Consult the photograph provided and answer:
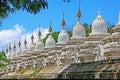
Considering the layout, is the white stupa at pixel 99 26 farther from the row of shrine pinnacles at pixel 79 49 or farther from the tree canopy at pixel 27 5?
the tree canopy at pixel 27 5

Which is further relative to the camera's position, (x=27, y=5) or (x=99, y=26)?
(x=99, y=26)

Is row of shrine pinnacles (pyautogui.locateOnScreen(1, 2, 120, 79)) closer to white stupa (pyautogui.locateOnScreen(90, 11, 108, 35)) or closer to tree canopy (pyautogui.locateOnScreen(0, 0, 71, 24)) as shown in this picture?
white stupa (pyautogui.locateOnScreen(90, 11, 108, 35))

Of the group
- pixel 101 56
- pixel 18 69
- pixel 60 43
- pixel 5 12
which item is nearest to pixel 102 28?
pixel 101 56

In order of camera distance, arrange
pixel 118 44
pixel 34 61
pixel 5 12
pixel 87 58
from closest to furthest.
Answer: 1. pixel 5 12
2. pixel 118 44
3. pixel 87 58
4. pixel 34 61

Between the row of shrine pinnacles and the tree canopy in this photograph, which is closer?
the tree canopy

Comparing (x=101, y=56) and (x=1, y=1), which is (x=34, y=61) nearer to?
(x=101, y=56)

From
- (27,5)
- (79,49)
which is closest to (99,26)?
(79,49)

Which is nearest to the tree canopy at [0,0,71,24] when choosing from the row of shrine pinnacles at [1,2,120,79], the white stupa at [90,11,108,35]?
the row of shrine pinnacles at [1,2,120,79]

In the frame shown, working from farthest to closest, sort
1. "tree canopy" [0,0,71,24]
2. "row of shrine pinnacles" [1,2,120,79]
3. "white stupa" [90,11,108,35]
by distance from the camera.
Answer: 1. "white stupa" [90,11,108,35]
2. "row of shrine pinnacles" [1,2,120,79]
3. "tree canopy" [0,0,71,24]

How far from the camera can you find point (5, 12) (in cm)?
1398

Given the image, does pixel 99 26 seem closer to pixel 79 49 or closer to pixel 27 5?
pixel 79 49

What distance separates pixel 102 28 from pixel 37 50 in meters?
17.0

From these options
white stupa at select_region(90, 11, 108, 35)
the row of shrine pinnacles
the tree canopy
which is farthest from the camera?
white stupa at select_region(90, 11, 108, 35)

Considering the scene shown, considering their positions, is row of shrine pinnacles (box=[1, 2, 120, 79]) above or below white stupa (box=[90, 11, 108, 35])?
below
